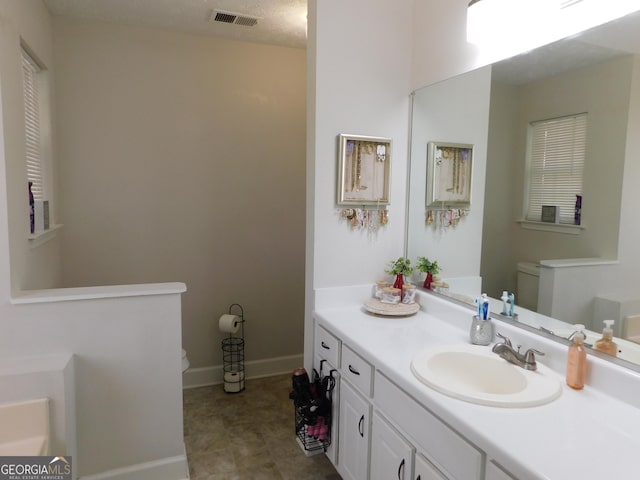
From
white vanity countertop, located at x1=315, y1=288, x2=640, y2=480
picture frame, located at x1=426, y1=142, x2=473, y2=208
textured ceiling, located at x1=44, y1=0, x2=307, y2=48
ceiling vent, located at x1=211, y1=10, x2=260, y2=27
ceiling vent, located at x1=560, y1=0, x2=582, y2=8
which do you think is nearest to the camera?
white vanity countertop, located at x1=315, y1=288, x2=640, y2=480

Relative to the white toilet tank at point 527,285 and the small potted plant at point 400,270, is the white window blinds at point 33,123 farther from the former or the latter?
the white toilet tank at point 527,285

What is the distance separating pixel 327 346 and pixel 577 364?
Answer: 1.13 m

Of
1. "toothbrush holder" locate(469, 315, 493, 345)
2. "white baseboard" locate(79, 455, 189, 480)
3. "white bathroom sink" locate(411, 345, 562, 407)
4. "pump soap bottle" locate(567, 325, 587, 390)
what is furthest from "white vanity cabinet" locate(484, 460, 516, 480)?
"white baseboard" locate(79, 455, 189, 480)

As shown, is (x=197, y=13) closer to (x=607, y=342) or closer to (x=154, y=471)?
(x=154, y=471)

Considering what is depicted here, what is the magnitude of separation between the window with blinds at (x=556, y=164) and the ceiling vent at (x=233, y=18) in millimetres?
1972

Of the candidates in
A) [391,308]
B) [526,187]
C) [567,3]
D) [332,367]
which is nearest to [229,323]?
[332,367]

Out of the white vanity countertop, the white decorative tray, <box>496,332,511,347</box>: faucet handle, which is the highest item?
<box>496,332,511,347</box>: faucet handle

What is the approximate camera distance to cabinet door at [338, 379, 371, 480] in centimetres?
180

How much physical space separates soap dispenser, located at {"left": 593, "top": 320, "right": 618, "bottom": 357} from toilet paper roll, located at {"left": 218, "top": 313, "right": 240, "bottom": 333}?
2345 mm

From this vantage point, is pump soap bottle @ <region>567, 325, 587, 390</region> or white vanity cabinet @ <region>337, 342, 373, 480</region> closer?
pump soap bottle @ <region>567, 325, 587, 390</region>

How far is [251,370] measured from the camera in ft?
11.5

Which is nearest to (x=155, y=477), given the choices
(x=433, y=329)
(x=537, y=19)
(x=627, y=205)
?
(x=433, y=329)

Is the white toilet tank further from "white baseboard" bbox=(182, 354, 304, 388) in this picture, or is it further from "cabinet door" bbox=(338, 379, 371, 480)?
"white baseboard" bbox=(182, 354, 304, 388)

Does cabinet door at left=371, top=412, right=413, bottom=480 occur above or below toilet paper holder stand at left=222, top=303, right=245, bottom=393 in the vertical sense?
above
